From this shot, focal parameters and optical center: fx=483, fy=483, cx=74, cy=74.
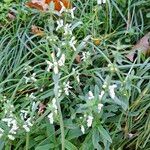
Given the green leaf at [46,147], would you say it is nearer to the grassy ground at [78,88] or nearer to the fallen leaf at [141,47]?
the grassy ground at [78,88]

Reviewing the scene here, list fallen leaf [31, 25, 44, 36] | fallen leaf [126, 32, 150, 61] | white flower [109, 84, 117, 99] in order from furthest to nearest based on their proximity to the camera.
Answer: fallen leaf [31, 25, 44, 36] < fallen leaf [126, 32, 150, 61] < white flower [109, 84, 117, 99]

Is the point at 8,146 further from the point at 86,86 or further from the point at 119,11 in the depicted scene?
the point at 119,11

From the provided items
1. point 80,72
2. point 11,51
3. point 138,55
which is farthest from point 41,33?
point 138,55

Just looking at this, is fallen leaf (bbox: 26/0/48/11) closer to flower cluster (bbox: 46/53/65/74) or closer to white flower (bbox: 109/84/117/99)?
flower cluster (bbox: 46/53/65/74)

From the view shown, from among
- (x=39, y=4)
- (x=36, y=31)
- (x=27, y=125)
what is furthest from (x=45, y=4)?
(x=27, y=125)

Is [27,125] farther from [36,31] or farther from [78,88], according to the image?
[36,31]

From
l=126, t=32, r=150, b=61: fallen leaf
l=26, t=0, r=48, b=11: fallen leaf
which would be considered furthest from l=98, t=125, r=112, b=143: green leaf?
l=26, t=0, r=48, b=11: fallen leaf

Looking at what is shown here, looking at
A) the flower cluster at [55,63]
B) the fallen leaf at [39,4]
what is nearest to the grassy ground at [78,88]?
the flower cluster at [55,63]

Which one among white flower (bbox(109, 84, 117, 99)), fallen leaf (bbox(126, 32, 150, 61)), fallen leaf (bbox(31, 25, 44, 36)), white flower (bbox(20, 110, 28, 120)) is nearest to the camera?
white flower (bbox(109, 84, 117, 99))
